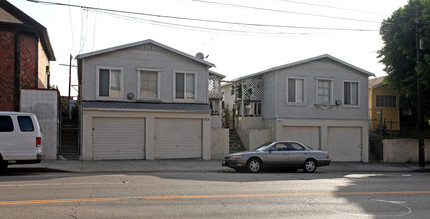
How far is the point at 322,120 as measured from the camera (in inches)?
987

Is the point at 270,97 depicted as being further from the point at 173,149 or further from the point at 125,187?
the point at 125,187

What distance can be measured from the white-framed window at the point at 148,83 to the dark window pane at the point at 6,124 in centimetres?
814

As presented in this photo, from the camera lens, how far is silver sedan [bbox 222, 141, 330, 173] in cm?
1730

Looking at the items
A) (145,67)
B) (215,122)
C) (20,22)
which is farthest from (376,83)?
(20,22)

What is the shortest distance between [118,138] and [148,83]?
3275mm

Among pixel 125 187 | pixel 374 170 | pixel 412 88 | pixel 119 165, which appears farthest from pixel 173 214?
pixel 412 88

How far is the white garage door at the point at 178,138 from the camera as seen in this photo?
21906mm

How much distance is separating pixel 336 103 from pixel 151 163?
1198cm

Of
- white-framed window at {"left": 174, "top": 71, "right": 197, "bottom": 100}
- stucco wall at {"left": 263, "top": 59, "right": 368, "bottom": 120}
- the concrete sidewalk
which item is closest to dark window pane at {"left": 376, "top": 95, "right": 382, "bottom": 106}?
stucco wall at {"left": 263, "top": 59, "right": 368, "bottom": 120}

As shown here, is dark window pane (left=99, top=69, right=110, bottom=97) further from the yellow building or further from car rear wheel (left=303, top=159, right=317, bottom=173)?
the yellow building

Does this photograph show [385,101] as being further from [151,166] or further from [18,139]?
[18,139]

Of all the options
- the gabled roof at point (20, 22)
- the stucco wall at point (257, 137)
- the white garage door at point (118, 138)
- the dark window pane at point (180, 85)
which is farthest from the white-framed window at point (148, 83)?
the stucco wall at point (257, 137)

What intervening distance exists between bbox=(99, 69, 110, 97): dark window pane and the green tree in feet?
51.9

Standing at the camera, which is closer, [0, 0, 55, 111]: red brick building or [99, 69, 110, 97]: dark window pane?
[0, 0, 55, 111]: red brick building
